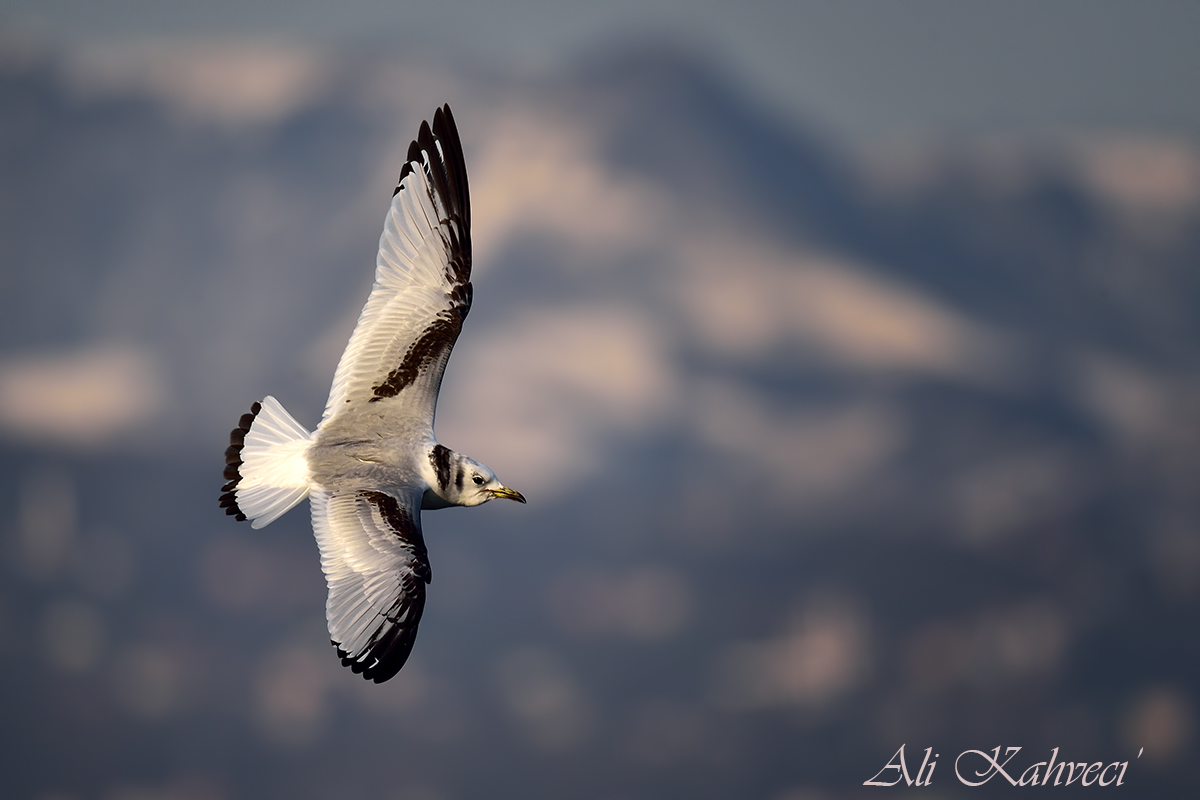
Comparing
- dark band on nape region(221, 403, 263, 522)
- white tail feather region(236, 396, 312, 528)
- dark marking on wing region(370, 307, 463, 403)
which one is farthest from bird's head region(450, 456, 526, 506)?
dark band on nape region(221, 403, 263, 522)

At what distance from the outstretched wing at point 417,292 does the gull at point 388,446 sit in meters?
0.01

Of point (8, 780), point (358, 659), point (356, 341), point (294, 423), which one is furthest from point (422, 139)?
point (8, 780)

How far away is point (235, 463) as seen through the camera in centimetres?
937

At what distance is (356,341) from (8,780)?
726 ft

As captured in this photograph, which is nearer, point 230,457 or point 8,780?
point 230,457

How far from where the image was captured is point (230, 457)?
937 centimetres

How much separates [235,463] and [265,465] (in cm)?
39

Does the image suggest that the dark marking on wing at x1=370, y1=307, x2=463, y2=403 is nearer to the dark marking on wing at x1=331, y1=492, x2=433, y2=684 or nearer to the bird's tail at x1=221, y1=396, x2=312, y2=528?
the bird's tail at x1=221, y1=396, x2=312, y2=528

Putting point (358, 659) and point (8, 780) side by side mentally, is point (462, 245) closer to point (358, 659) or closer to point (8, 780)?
point (358, 659)

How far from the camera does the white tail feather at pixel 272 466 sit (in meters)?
8.83

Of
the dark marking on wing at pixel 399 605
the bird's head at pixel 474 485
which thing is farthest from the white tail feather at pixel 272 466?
the bird's head at pixel 474 485

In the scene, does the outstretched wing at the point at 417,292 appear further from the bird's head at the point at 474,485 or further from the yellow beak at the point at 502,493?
the yellow beak at the point at 502,493

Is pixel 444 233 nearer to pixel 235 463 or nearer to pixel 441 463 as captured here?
pixel 441 463

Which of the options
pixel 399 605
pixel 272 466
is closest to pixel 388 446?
pixel 272 466
